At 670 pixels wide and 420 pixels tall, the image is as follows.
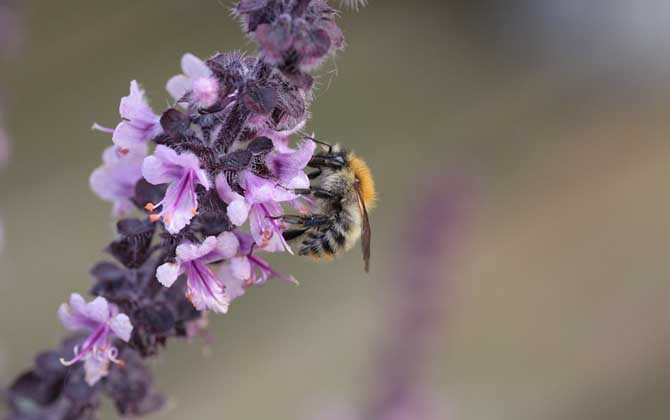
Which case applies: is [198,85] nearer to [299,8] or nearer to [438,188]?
[299,8]

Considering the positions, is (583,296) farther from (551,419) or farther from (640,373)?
(551,419)

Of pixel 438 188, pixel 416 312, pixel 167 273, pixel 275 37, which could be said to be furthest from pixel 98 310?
pixel 438 188

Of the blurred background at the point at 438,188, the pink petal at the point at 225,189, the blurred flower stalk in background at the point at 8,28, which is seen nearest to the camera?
the pink petal at the point at 225,189

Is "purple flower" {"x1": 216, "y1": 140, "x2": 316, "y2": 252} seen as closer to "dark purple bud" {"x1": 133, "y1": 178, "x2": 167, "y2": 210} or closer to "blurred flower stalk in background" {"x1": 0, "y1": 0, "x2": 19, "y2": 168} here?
"dark purple bud" {"x1": 133, "y1": 178, "x2": 167, "y2": 210}

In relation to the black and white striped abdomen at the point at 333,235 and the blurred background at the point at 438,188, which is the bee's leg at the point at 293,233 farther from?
the blurred background at the point at 438,188

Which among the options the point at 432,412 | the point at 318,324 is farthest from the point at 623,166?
the point at 432,412

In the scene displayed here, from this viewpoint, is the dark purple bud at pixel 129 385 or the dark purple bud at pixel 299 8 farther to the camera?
the dark purple bud at pixel 129 385

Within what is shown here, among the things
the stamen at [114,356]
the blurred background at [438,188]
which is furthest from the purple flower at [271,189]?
the blurred background at [438,188]
